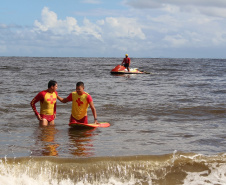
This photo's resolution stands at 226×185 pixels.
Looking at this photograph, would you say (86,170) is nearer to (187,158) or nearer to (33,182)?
(33,182)

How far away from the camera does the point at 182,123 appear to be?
391 inches

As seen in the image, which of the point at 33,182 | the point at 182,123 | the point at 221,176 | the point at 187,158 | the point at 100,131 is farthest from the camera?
the point at 182,123

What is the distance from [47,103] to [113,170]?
3.10 meters

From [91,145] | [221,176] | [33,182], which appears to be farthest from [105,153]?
[221,176]

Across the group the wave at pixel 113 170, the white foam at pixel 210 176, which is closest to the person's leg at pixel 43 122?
the wave at pixel 113 170

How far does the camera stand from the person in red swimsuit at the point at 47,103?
816 centimetres

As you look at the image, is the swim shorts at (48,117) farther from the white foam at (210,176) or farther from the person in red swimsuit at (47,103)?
the white foam at (210,176)

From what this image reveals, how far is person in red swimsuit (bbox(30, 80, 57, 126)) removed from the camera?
26.8 feet

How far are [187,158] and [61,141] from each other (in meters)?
2.76

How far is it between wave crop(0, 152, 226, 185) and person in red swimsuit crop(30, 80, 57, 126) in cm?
248

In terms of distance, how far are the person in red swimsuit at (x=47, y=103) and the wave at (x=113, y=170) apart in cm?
248

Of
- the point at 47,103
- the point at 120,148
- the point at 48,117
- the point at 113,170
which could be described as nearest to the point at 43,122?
the point at 48,117

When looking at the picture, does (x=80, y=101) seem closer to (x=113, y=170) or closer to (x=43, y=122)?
(x=43, y=122)

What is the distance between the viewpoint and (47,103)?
27.0 feet
